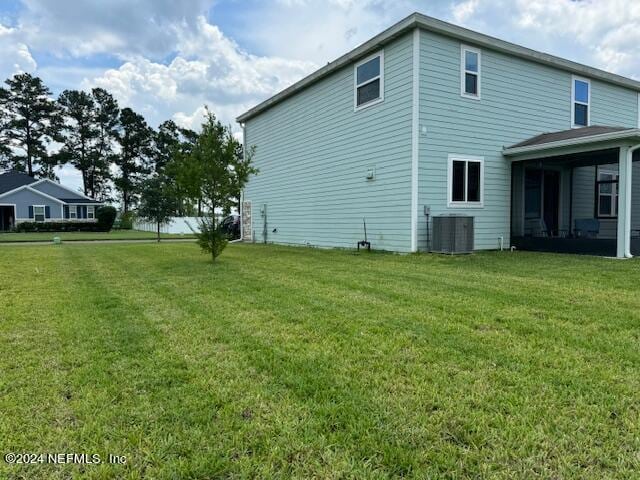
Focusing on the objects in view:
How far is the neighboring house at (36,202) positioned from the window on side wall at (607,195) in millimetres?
38613

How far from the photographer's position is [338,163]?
1271 cm

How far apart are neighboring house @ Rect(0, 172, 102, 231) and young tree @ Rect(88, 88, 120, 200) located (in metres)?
8.11

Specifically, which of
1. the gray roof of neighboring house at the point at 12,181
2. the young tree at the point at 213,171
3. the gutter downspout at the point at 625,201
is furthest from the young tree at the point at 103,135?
the gutter downspout at the point at 625,201

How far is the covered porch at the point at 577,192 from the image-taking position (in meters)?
9.12

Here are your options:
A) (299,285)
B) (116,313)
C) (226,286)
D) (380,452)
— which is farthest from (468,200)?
(380,452)

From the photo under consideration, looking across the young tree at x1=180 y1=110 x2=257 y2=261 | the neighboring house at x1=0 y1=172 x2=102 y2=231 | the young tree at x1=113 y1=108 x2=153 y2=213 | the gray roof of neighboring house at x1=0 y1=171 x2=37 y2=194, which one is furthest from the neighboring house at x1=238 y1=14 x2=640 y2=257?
the young tree at x1=113 y1=108 x2=153 y2=213

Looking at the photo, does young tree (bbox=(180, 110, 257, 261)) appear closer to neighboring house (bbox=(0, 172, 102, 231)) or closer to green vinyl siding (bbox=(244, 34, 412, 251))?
green vinyl siding (bbox=(244, 34, 412, 251))

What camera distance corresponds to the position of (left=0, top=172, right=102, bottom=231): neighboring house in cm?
3478

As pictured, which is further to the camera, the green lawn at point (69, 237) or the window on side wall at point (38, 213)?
the window on side wall at point (38, 213)

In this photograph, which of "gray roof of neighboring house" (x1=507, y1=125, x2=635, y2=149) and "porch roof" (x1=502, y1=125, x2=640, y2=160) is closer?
"porch roof" (x1=502, y1=125, x2=640, y2=160)

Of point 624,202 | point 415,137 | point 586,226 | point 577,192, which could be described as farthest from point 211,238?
point 577,192

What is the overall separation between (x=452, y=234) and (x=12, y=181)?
1562 inches

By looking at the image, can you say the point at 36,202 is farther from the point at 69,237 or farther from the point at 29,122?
the point at 69,237

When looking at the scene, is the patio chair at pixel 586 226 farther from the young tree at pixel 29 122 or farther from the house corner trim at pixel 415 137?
the young tree at pixel 29 122
